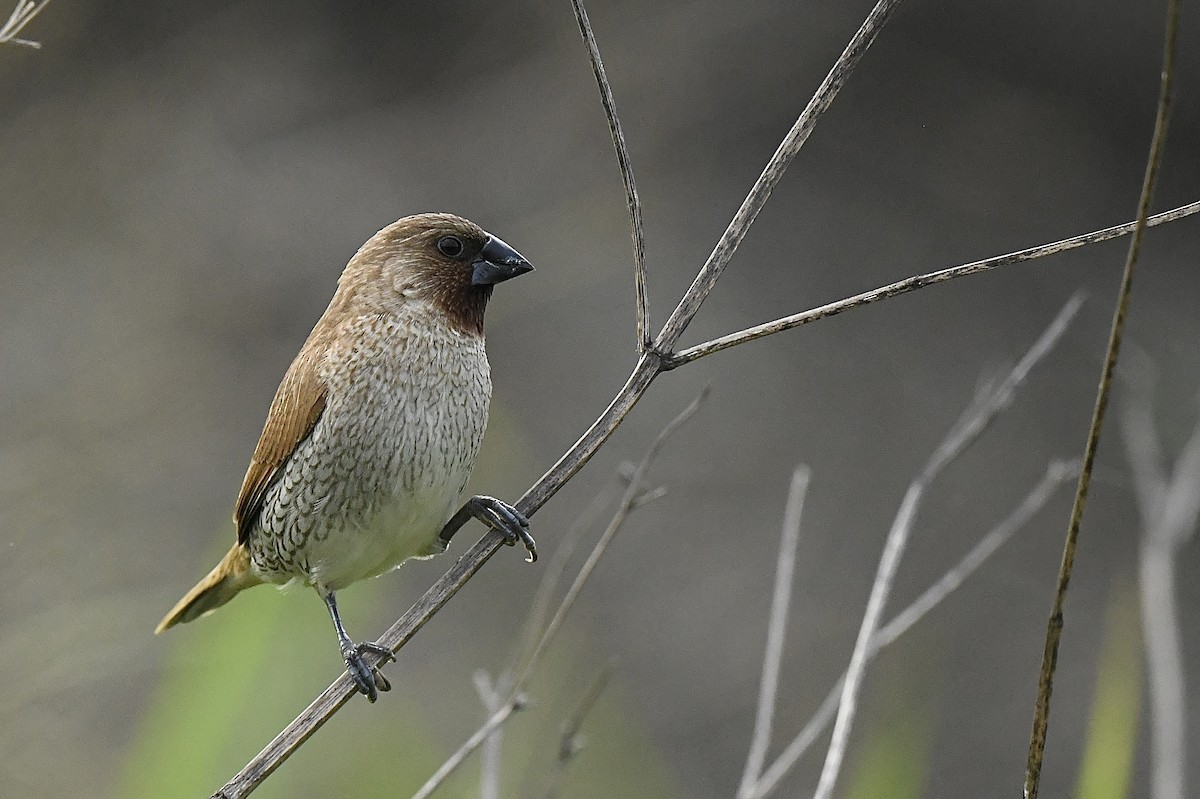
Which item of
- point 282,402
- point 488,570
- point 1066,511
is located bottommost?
point 1066,511

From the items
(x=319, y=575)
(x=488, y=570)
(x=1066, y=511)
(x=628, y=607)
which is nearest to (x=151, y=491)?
(x=488, y=570)

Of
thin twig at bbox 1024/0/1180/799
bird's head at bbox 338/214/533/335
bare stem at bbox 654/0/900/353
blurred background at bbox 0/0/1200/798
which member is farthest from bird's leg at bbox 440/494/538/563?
blurred background at bbox 0/0/1200/798

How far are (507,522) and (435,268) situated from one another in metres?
0.64

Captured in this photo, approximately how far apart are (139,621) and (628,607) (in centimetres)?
212

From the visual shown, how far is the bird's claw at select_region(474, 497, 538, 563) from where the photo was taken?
2.34m

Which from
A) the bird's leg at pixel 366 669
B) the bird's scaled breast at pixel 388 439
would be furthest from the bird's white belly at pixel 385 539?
the bird's leg at pixel 366 669

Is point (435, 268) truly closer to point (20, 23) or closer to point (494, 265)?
point (494, 265)

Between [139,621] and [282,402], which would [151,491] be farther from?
[282,402]

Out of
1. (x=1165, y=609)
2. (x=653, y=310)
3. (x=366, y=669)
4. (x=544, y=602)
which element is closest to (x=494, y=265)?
(x=544, y=602)

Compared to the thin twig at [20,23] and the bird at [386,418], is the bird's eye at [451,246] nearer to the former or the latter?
the bird at [386,418]

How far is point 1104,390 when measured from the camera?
129 centimetres

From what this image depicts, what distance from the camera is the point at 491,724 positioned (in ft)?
7.12

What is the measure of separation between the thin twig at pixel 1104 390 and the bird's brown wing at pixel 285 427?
1.71m

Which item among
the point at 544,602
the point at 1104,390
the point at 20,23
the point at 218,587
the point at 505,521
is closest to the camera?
the point at 1104,390
